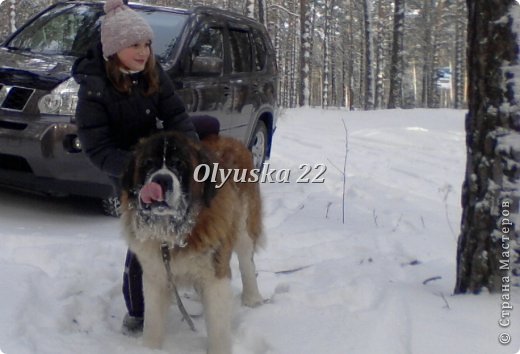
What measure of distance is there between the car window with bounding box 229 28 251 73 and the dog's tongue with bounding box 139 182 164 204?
4.55m

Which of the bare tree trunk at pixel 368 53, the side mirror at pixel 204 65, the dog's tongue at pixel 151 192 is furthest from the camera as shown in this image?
the bare tree trunk at pixel 368 53

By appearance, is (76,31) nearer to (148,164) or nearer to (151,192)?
(148,164)

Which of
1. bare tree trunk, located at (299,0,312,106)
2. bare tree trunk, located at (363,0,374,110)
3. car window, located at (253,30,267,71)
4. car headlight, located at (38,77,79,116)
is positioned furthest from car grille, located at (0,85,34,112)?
bare tree trunk, located at (363,0,374,110)

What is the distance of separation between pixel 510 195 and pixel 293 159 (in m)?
6.47

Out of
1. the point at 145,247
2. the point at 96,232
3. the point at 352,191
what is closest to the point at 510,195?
the point at 145,247

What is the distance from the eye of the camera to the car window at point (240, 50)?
7.21 meters

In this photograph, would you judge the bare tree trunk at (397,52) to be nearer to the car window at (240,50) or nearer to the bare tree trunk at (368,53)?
the bare tree trunk at (368,53)

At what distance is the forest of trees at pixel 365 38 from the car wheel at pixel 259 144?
1064 cm

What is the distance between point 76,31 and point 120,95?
11.0 feet

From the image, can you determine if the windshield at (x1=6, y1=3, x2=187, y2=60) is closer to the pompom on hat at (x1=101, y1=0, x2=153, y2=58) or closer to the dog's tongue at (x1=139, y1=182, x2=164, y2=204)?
A: the pompom on hat at (x1=101, y1=0, x2=153, y2=58)

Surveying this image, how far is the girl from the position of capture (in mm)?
3143

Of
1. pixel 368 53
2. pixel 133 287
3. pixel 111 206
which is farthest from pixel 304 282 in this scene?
pixel 368 53

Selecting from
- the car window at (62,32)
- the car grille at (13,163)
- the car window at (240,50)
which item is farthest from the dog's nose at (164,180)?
the car window at (240,50)

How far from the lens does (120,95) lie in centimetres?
321
